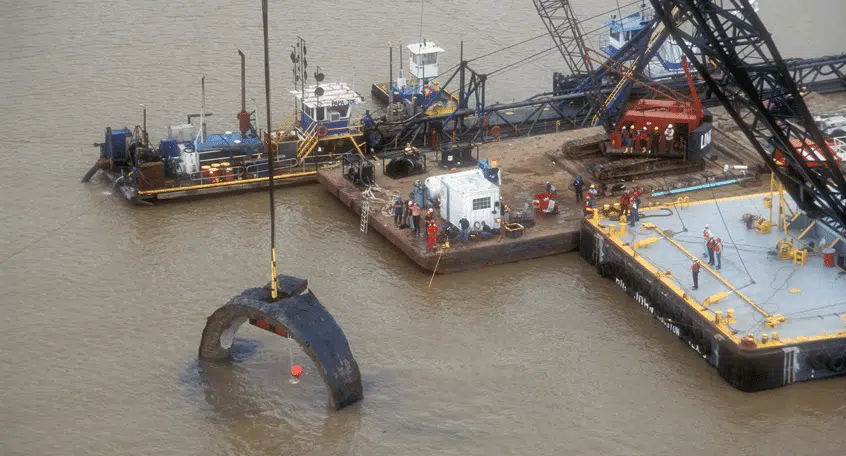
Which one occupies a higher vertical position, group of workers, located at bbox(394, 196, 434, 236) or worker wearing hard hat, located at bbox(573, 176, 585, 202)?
worker wearing hard hat, located at bbox(573, 176, 585, 202)

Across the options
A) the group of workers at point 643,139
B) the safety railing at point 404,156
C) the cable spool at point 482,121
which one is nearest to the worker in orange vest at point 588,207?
the group of workers at point 643,139

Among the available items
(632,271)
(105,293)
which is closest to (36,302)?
(105,293)

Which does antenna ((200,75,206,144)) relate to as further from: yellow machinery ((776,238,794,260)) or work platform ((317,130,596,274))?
yellow machinery ((776,238,794,260))

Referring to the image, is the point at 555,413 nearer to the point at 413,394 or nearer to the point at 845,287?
the point at 413,394

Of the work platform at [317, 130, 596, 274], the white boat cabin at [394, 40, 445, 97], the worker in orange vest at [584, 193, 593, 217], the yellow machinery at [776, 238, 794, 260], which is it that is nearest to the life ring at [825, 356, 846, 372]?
the yellow machinery at [776, 238, 794, 260]

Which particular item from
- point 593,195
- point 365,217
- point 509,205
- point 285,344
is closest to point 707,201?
point 593,195

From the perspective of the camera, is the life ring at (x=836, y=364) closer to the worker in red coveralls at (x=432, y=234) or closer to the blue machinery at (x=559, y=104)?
the worker in red coveralls at (x=432, y=234)
